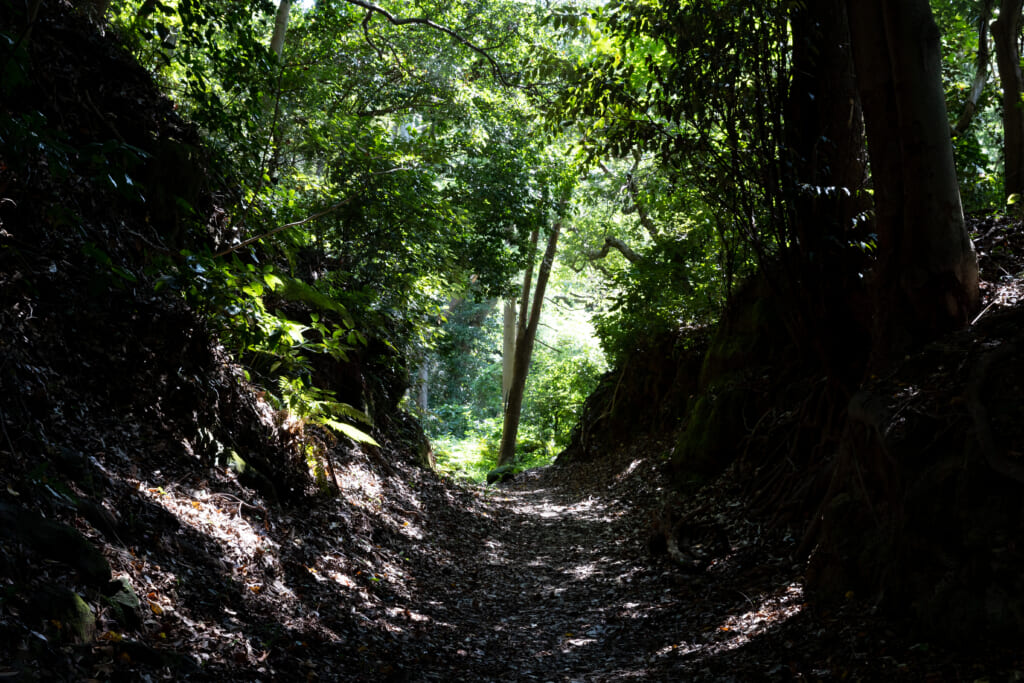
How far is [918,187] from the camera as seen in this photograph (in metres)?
5.18

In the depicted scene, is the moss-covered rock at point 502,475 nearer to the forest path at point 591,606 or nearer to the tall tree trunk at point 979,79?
the forest path at point 591,606

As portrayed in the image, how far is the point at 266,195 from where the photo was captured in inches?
316

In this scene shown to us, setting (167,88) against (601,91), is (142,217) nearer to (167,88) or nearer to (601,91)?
(167,88)

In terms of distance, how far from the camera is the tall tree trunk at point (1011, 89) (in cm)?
773

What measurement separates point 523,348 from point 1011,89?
45.6ft

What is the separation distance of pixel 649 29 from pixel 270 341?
16.4ft

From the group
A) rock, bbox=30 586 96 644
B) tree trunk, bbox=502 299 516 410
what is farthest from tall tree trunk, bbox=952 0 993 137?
tree trunk, bbox=502 299 516 410

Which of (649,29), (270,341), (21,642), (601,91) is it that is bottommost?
(21,642)

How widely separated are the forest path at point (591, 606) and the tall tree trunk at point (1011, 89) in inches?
210

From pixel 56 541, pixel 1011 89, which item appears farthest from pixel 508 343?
pixel 56 541

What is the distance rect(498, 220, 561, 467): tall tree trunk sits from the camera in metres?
19.9

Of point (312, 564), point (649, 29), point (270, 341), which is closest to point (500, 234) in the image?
point (649, 29)

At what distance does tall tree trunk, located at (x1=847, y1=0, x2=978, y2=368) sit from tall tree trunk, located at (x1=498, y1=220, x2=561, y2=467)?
13968 millimetres

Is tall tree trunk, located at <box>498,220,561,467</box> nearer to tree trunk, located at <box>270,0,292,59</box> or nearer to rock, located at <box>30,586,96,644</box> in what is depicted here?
tree trunk, located at <box>270,0,292,59</box>
